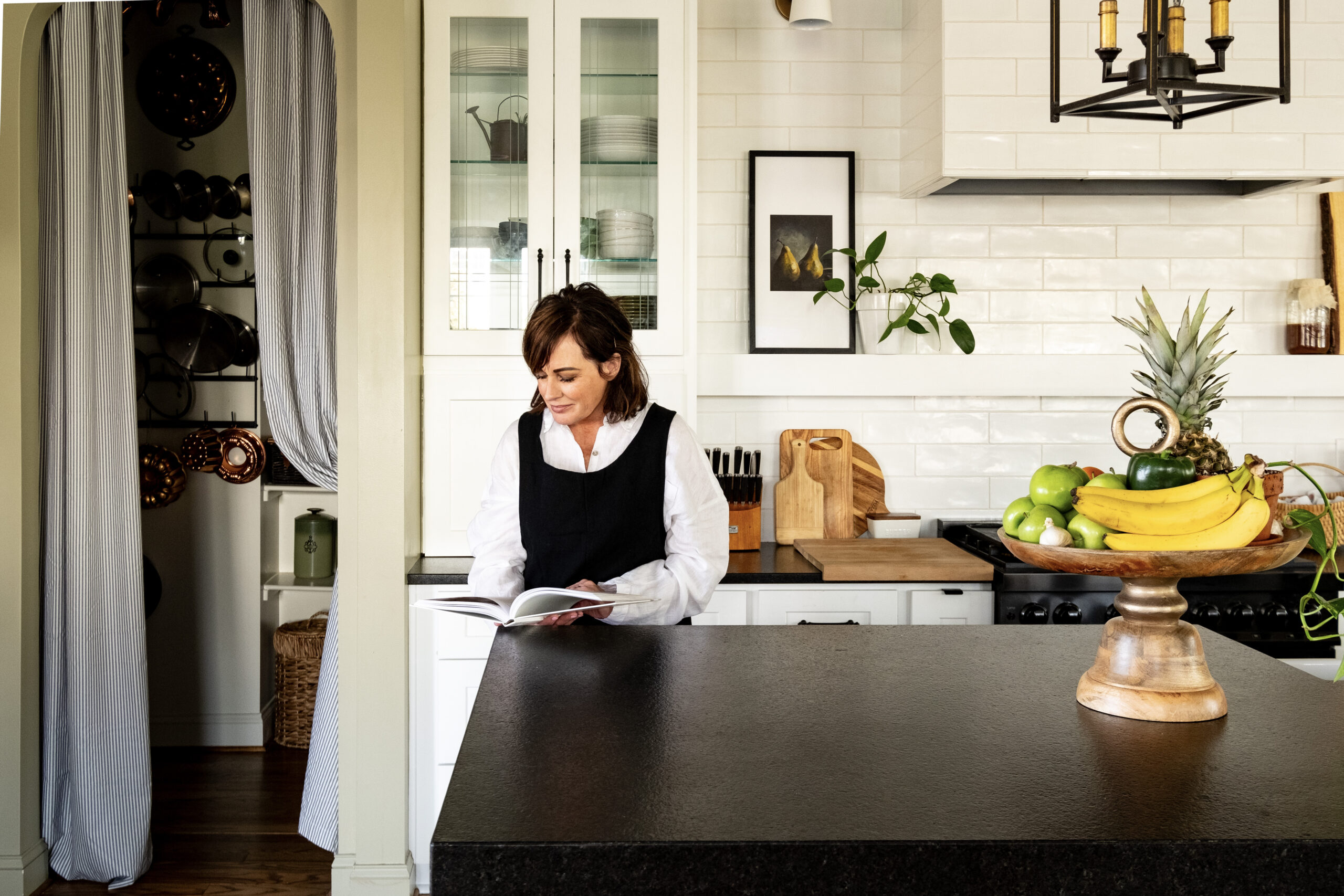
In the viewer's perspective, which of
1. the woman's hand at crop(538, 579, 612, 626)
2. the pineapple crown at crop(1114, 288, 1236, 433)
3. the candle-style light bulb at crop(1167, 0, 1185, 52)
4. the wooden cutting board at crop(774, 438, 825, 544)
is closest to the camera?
the pineapple crown at crop(1114, 288, 1236, 433)

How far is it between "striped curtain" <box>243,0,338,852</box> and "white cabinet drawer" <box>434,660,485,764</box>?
430 mm

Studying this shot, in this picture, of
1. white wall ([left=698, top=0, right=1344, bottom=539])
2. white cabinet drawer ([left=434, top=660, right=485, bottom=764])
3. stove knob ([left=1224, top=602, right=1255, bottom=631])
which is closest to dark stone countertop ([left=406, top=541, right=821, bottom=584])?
white cabinet drawer ([left=434, top=660, right=485, bottom=764])

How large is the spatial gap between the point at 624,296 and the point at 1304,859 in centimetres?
259

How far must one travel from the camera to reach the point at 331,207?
11.4 feet

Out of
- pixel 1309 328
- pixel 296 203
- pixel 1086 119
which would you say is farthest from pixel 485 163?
pixel 1309 328

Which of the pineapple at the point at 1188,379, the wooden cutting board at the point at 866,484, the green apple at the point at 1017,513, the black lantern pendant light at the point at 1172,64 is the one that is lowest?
the wooden cutting board at the point at 866,484

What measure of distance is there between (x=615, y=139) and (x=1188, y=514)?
7.73ft

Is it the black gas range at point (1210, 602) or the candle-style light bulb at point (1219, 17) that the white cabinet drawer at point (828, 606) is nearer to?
the black gas range at point (1210, 602)

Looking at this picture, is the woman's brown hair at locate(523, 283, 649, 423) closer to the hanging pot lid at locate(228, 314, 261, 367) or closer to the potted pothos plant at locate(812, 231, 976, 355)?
the potted pothos plant at locate(812, 231, 976, 355)

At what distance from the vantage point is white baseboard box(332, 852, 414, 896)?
3113 mm

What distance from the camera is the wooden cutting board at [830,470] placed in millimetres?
3836

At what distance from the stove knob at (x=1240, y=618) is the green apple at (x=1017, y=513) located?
82.4 inches

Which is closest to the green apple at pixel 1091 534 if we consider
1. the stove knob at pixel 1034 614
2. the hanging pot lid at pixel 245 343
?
the stove knob at pixel 1034 614

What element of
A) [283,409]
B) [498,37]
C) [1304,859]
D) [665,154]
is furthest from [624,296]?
[1304,859]
